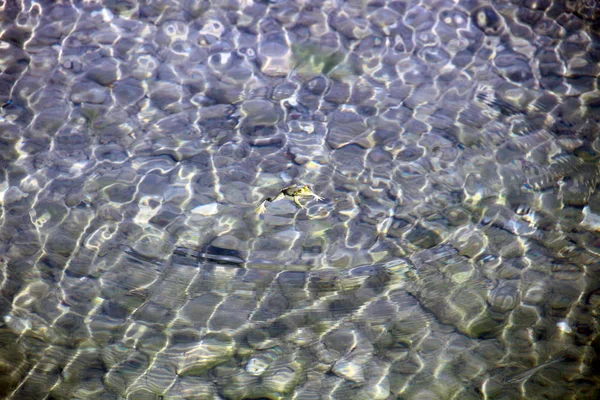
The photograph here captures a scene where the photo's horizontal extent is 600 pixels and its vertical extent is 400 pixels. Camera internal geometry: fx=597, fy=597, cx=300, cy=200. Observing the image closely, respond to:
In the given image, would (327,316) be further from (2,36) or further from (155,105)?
(2,36)

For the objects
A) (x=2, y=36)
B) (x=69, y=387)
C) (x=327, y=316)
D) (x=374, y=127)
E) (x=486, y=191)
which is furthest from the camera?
(x=2, y=36)

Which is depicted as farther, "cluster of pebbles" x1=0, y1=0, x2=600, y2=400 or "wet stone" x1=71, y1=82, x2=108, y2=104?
"wet stone" x1=71, y1=82, x2=108, y2=104

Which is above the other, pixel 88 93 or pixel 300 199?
pixel 88 93

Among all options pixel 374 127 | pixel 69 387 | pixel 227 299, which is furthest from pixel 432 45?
pixel 69 387

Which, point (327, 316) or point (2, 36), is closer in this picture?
point (327, 316)

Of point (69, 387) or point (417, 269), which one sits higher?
point (417, 269)

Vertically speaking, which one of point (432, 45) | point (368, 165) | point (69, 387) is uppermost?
point (432, 45)

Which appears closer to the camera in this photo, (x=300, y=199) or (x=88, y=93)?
(x=300, y=199)

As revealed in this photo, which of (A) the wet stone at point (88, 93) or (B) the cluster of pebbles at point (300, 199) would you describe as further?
(A) the wet stone at point (88, 93)
